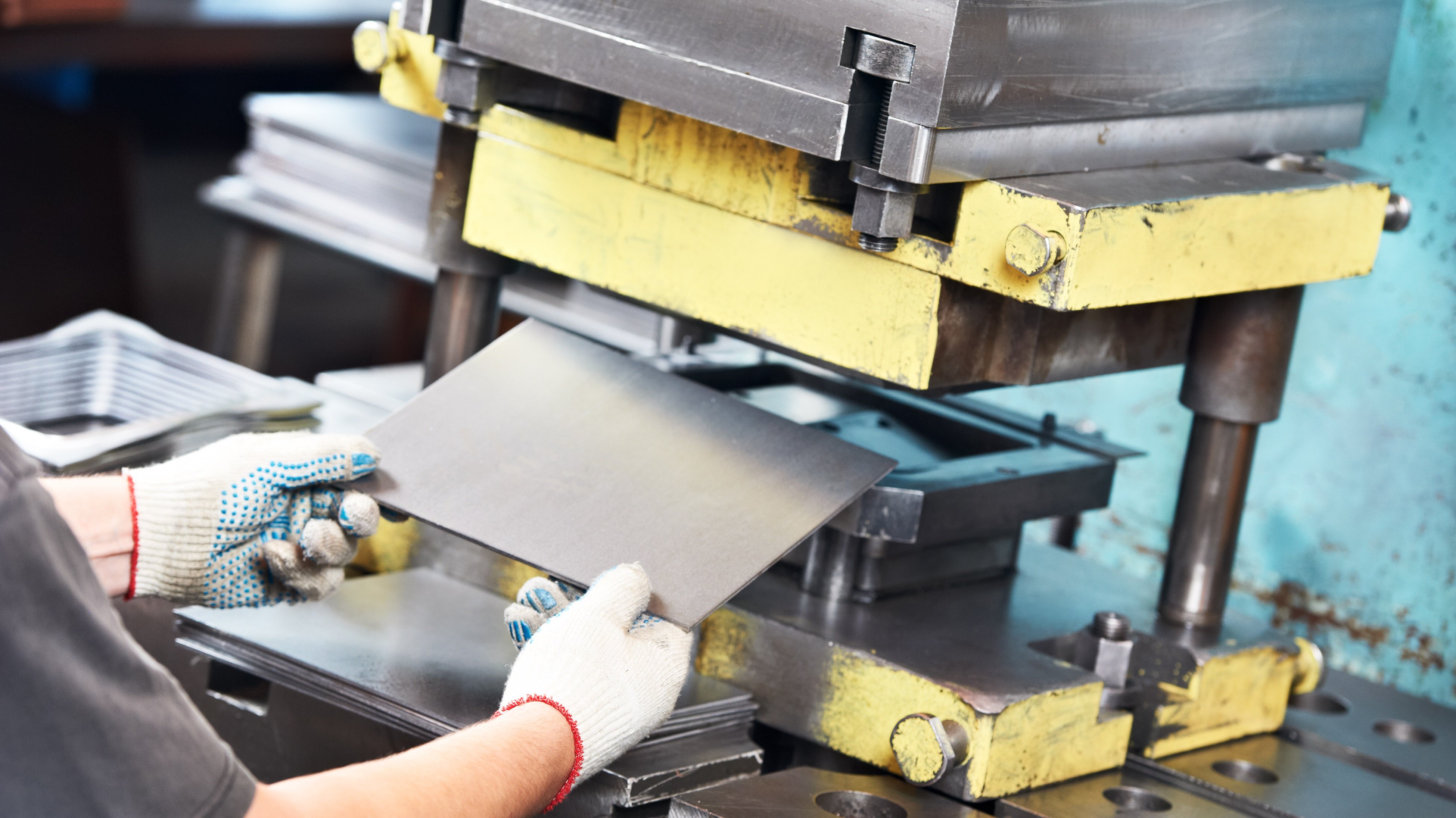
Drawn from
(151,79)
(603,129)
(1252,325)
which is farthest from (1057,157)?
(151,79)

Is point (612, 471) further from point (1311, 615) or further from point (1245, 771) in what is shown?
point (1311, 615)

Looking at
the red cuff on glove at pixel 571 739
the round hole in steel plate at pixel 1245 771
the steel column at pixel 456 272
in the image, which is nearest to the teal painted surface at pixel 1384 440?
the round hole in steel plate at pixel 1245 771

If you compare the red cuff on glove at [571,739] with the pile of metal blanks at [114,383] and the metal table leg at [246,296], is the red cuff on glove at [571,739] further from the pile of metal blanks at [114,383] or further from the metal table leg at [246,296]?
the metal table leg at [246,296]

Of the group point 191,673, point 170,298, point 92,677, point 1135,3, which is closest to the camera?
point 92,677

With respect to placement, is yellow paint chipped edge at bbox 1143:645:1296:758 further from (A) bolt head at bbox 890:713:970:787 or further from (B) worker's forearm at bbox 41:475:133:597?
(B) worker's forearm at bbox 41:475:133:597

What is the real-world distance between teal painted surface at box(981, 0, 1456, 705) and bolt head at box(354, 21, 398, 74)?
3.49 ft

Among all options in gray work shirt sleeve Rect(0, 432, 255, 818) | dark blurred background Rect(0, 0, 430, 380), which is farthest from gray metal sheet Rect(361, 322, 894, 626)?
dark blurred background Rect(0, 0, 430, 380)

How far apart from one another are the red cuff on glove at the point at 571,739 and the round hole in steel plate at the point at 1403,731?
2.73 feet

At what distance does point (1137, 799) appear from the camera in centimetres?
131

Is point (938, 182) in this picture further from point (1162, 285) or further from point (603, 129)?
point (603, 129)

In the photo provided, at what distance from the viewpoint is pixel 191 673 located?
142 centimetres

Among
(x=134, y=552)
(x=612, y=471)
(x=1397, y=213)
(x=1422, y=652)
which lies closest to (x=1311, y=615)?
(x=1422, y=652)

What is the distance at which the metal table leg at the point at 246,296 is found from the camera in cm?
260

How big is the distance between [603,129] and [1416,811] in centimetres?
93
